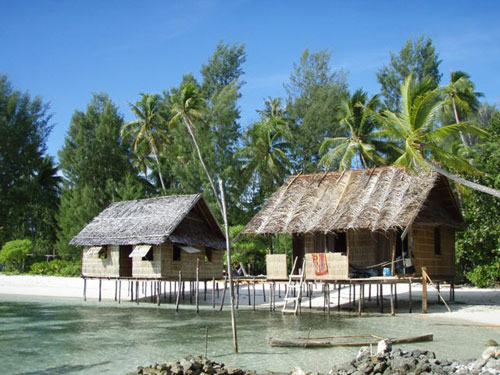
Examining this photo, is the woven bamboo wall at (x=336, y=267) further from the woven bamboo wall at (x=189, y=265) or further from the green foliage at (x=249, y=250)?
the green foliage at (x=249, y=250)

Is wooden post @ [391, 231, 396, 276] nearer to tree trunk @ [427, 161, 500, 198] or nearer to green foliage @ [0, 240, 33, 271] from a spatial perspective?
tree trunk @ [427, 161, 500, 198]

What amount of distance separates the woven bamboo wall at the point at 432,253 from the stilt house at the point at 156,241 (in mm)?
9007

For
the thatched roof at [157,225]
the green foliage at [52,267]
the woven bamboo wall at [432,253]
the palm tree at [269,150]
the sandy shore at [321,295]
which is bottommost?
the sandy shore at [321,295]

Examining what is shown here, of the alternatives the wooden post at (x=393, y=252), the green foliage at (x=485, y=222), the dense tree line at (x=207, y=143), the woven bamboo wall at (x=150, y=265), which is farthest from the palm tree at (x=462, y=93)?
the woven bamboo wall at (x=150, y=265)

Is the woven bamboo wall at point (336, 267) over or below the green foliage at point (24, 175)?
below

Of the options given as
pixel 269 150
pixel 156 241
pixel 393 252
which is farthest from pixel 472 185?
pixel 269 150

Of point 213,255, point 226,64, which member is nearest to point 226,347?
point 213,255

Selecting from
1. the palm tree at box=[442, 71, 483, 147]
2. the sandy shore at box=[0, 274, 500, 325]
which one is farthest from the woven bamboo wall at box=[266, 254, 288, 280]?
the palm tree at box=[442, 71, 483, 147]

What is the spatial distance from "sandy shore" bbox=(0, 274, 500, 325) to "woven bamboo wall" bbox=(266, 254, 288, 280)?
2.53 meters

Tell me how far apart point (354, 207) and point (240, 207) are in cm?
1668

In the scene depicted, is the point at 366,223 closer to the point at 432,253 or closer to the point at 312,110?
the point at 432,253

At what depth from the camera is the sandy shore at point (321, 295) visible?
60.4 ft

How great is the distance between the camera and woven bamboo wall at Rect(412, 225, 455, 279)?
1935 cm

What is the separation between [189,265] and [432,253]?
9.82m
